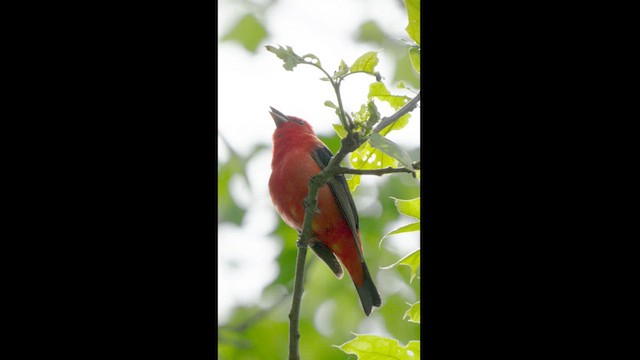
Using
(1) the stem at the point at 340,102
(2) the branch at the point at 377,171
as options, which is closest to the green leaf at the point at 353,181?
(2) the branch at the point at 377,171

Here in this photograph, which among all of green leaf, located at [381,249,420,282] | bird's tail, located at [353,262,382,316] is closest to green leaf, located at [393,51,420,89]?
green leaf, located at [381,249,420,282]

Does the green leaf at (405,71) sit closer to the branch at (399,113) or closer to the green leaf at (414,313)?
the branch at (399,113)

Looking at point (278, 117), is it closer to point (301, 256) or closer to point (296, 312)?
point (301, 256)

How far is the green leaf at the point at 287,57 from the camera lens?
1257 mm

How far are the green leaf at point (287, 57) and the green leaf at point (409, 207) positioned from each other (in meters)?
0.33

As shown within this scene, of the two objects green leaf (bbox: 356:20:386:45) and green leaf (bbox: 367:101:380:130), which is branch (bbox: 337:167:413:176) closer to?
green leaf (bbox: 367:101:380:130)

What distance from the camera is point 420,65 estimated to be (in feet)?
4.18

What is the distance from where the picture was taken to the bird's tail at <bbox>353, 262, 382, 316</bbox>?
148cm
